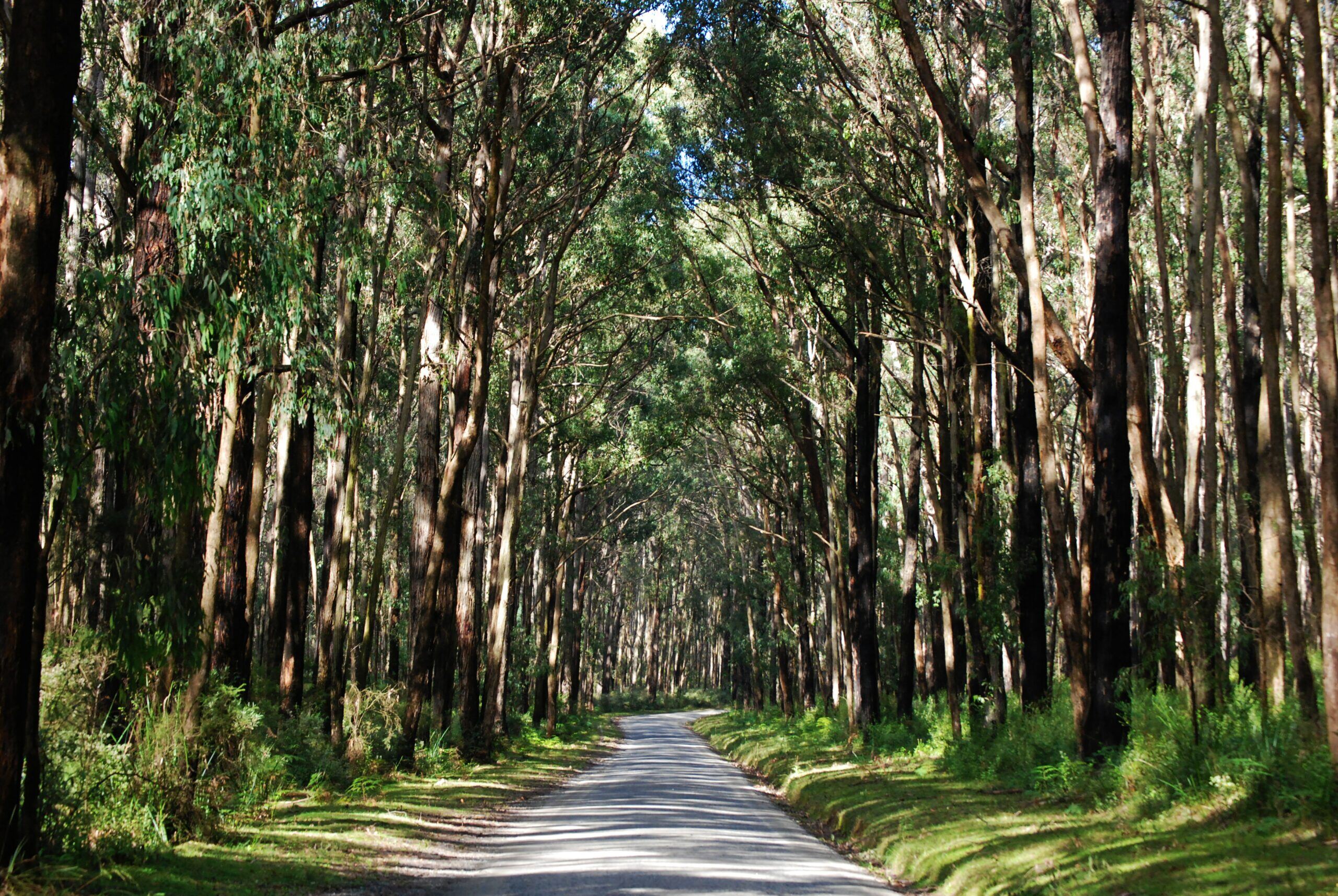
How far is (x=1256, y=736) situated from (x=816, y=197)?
1389cm

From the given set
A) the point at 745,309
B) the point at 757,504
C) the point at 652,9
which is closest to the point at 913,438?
the point at 745,309

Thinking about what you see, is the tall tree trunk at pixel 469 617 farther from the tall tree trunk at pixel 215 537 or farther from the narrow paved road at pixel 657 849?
the tall tree trunk at pixel 215 537

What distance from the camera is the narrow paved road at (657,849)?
859cm

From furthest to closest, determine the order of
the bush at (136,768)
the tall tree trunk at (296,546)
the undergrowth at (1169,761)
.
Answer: the tall tree trunk at (296,546), the undergrowth at (1169,761), the bush at (136,768)

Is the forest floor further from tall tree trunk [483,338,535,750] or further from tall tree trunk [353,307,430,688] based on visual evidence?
tall tree trunk [483,338,535,750]

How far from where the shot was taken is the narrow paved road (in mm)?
8586

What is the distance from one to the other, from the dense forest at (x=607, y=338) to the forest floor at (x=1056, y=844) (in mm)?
1042

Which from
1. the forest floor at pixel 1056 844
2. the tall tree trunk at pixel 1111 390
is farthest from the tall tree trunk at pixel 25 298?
the tall tree trunk at pixel 1111 390

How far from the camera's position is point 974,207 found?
1828cm

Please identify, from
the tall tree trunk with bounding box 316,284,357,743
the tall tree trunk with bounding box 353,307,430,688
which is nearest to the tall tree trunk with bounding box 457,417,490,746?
the tall tree trunk with bounding box 353,307,430,688

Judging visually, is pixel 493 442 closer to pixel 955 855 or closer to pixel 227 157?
pixel 227 157

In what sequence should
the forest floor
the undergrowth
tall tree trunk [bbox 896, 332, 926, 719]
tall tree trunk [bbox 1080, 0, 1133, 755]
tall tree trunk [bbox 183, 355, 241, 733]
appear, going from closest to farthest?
the forest floor
the undergrowth
tall tree trunk [bbox 183, 355, 241, 733]
tall tree trunk [bbox 1080, 0, 1133, 755]
tall tree trunk [bbox 896, 332, 926, 719]

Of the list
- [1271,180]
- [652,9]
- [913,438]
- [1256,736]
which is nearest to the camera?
[1256,736]

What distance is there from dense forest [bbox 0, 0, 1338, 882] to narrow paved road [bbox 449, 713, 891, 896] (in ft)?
9.11
